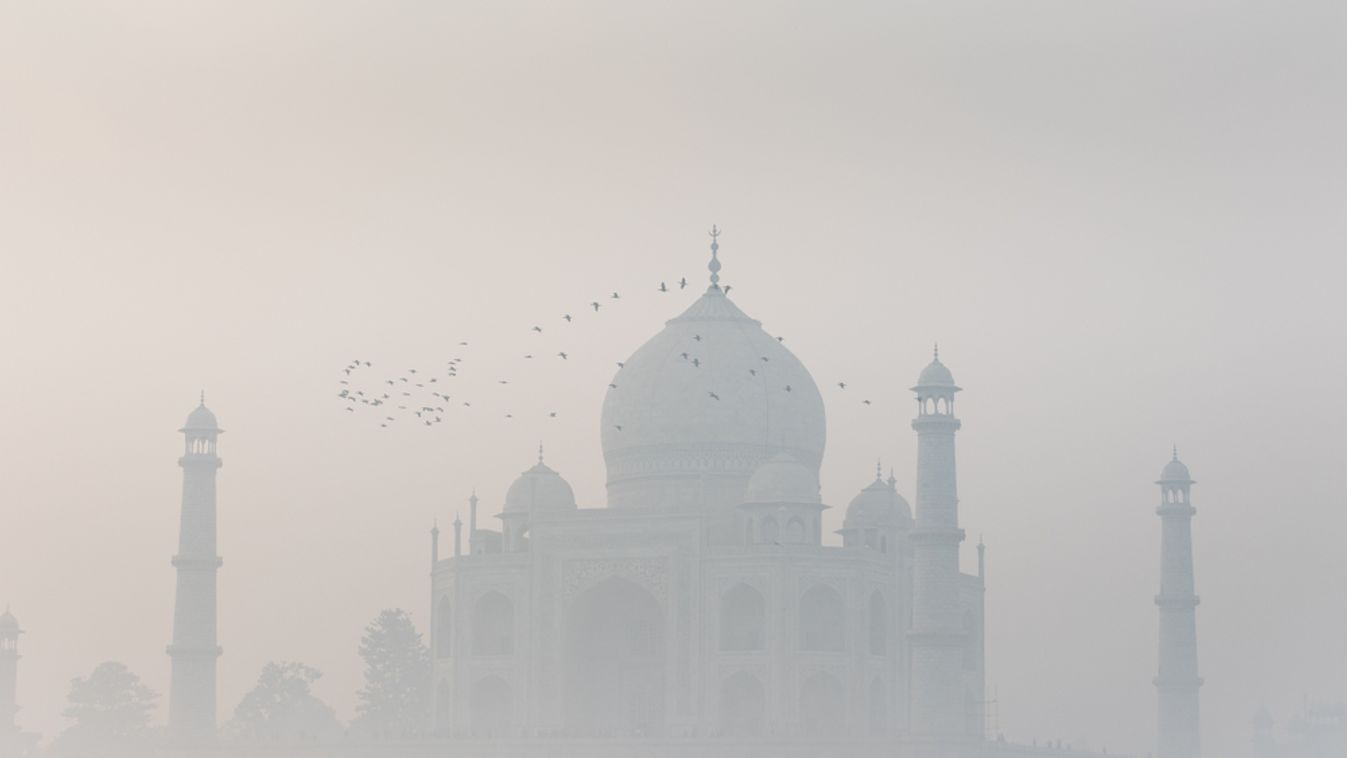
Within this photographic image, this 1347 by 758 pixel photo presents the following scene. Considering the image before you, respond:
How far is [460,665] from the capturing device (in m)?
62.0

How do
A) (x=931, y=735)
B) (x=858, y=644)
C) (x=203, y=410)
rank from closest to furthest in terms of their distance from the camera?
(x=931, y=735) → (x=858, y=644) → (x=203, y=410)

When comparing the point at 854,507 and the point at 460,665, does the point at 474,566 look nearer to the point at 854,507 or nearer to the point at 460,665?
the point at 460,665

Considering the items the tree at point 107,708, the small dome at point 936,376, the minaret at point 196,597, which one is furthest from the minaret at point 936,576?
the tree at point 107,708

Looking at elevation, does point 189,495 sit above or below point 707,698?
above

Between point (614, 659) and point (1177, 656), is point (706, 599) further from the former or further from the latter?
point (1177, 656)

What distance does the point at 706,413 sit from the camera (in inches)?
2554

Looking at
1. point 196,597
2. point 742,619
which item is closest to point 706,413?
point 742,619


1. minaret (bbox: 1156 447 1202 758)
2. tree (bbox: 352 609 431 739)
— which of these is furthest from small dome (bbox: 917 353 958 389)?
A: tree (bbox: 352 609 431 739)

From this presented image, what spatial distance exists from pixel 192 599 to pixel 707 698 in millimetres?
12855

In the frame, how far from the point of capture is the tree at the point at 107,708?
79750 mm

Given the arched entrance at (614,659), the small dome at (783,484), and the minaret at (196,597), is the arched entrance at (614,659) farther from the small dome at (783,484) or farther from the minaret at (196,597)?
the minaret at (196,597)

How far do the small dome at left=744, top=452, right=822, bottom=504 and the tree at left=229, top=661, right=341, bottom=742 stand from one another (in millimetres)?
24821

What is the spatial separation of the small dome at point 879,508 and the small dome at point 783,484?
5.64ft

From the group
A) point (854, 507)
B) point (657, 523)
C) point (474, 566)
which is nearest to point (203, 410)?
point (474, 566)
